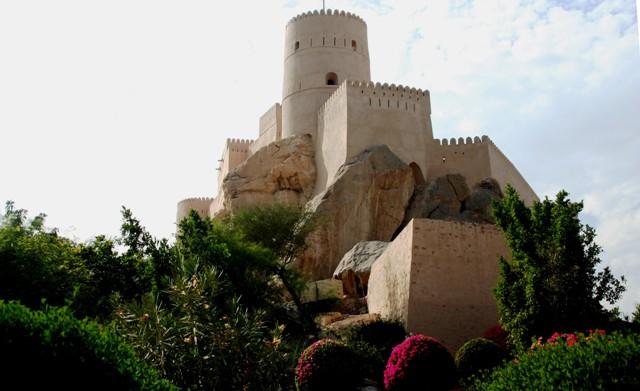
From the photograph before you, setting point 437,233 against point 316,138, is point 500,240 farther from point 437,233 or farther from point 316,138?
point 316,138

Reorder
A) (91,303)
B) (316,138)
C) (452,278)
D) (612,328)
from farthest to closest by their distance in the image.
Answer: (316,138), (452,278), (91,303), (612,328)

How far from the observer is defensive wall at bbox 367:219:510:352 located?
16.3m

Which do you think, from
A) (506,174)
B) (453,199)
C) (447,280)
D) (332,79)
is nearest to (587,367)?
(447,280)

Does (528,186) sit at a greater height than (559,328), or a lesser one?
greater

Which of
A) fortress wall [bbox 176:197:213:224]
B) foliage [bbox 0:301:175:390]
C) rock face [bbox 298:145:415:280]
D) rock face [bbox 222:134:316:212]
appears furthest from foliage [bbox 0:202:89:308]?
fortress wall [bbox 176:197:213:224]

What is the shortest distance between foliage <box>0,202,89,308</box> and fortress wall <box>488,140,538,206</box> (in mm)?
19077

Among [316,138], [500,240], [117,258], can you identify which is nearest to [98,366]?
[117,258]

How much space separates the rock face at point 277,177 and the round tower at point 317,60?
1392 millimetres

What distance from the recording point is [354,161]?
2778cm

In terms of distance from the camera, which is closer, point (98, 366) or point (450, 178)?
point (98, 366)

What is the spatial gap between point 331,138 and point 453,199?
234 inches

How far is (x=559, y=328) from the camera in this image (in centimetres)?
1308

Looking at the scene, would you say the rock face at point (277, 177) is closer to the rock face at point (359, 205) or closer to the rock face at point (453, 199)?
the rock face at point (359, 205)

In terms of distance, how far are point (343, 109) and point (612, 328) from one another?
1798 centimetres
